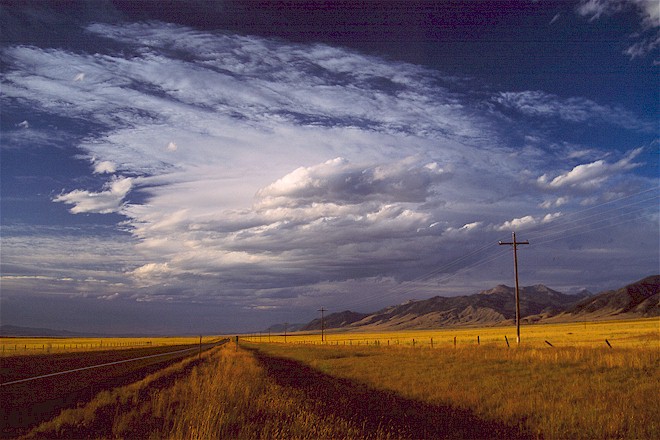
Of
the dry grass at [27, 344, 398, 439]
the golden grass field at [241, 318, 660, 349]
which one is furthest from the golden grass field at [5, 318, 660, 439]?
the golden grass field at [241, 318, 660, 349]

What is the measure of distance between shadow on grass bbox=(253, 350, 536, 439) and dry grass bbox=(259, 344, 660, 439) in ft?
2.18

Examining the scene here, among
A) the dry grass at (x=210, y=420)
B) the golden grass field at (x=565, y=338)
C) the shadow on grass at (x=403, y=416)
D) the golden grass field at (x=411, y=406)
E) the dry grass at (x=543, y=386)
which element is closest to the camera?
the dry grass at (x=210, y=420)

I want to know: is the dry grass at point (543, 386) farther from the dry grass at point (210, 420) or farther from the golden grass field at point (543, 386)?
the dry grass at point (210, 420)

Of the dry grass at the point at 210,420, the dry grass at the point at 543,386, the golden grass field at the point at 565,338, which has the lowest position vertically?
the golden grass field at the point at 565,338

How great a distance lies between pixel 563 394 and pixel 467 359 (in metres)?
12.9

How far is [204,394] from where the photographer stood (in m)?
15.2

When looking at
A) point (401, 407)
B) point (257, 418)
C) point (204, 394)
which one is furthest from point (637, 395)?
point (204, 394)

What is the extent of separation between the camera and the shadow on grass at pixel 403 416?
11867 millimetres

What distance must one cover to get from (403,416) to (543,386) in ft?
22.1

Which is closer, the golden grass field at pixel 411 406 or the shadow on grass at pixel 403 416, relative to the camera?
the golden grass field at pixel 411 406

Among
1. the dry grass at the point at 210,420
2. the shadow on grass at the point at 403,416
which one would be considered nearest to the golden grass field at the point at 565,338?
the shadow on grass at the point at 403,416

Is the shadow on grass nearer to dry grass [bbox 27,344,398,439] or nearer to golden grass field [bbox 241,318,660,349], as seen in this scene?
dry grass [bbox 27,344,398,439]

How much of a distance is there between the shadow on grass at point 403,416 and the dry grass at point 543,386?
664 millimetres

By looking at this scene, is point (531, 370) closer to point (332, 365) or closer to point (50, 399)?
point (332, 365)
